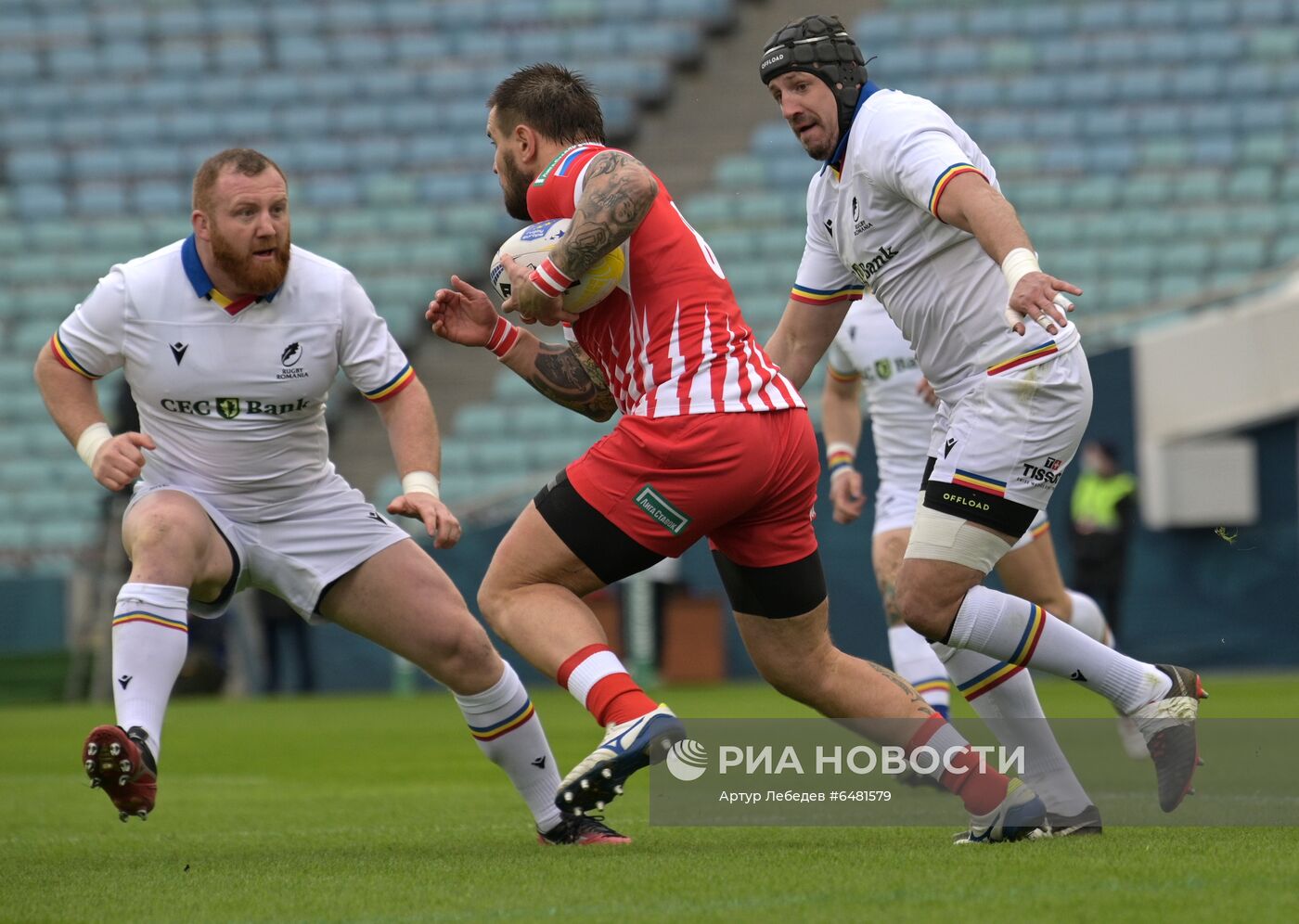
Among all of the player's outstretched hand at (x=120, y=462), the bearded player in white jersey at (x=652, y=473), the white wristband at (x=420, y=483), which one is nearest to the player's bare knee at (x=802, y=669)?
the bearded player in white jersey at (x=652, y=473)

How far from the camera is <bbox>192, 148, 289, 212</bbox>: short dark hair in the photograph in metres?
5.43

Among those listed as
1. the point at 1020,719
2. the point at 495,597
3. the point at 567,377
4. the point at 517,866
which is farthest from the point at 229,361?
the point at 1020,719

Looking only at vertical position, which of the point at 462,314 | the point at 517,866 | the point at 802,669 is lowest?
the point at 517,866

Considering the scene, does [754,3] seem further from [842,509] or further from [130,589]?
[130,589]

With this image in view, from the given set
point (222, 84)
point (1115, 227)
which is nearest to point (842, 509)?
point (1115, 227)

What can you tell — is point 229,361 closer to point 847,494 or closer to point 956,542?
point 956,542

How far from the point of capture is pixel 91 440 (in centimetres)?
534

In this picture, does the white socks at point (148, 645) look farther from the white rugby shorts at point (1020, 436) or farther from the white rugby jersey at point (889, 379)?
the white rugby jersey at point (889, 379)

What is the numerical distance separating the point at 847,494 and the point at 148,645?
3.84 metres

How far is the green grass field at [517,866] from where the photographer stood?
394 cm

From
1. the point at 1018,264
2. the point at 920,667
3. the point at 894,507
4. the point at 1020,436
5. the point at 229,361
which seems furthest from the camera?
the point at 894,507

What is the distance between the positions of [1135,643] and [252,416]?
1144 cm

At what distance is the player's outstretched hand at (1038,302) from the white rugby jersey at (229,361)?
1.92m

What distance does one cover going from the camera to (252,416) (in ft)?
18.4
